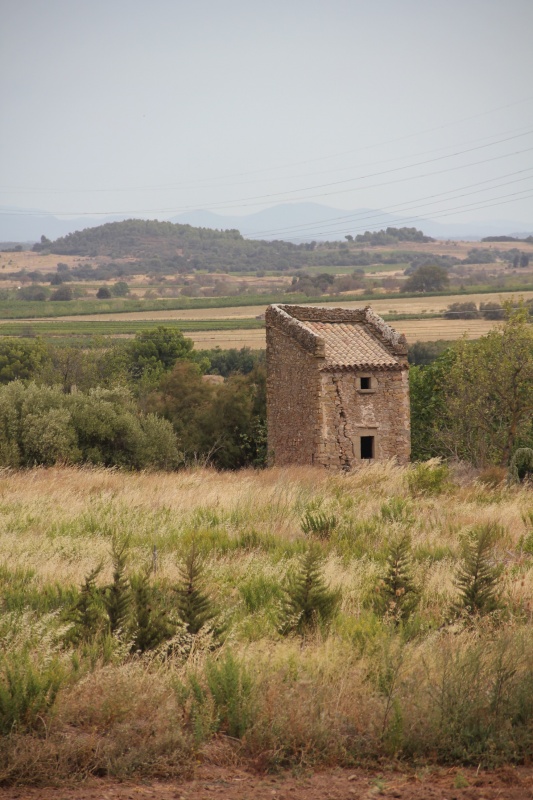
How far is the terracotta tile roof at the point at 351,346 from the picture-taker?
26.7 metres

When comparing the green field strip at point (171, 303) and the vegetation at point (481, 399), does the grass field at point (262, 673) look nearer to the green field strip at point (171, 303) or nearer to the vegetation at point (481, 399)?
the vegetation at point (481, 399)

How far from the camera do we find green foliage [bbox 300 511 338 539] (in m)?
11.6

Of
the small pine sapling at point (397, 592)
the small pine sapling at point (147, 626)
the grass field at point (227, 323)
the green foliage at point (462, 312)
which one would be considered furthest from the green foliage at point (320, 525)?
the green foliage at point (462, 312)

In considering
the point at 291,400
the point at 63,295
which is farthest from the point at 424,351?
the point at 63,295

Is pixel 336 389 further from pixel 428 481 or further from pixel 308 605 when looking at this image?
pixel 308 605

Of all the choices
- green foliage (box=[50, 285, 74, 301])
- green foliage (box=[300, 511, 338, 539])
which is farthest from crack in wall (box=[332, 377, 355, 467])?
green foliage (box=[50, 285, 74, 301])

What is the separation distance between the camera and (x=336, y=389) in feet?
86.7

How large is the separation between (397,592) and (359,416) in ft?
60.9

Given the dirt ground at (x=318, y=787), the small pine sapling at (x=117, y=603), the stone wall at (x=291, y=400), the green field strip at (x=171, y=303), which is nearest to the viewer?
the dirt ground at (x=318, y=787)

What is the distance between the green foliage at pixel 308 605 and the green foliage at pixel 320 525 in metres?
3.30

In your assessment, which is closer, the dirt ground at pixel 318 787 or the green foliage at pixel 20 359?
the dirt ground at pixel 318 787

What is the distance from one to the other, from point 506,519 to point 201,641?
690 cm

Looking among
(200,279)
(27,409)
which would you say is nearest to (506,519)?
(27,409)

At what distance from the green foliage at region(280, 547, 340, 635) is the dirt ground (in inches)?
75.7
